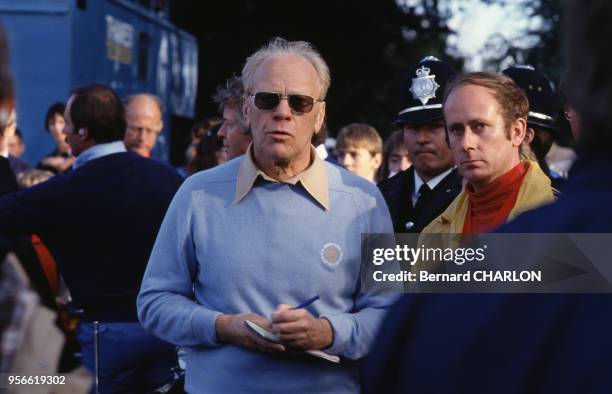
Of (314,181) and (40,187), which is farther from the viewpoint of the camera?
(40,187)

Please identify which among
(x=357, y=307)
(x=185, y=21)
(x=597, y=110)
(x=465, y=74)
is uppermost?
(x=185, y=21)

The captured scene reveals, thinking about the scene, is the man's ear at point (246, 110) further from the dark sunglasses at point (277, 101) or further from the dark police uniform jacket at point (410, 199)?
the dark police uniform jacket at point (410, 199)

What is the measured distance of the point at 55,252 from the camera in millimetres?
5730

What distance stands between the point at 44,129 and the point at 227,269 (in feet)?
27.1

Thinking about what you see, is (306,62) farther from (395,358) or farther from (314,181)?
(395,358)

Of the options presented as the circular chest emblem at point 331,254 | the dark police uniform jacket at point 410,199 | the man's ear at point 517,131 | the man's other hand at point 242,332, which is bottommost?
the man's other hand at point 242,332

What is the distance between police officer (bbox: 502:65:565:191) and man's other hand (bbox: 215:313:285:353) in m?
1.67

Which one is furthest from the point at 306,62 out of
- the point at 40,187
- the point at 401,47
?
the point at 401,47

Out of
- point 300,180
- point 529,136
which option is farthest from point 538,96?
point 300,180

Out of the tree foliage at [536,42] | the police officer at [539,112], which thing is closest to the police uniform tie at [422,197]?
the police officer at [539,112]

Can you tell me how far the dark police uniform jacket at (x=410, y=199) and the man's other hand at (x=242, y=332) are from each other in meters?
1.37

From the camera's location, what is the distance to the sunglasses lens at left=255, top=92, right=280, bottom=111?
4090mm

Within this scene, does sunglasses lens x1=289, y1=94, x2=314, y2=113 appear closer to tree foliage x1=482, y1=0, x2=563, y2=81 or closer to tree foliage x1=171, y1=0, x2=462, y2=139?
tree foliage x1=482, y1=0, x2=563, y2=81

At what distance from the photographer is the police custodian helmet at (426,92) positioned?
5.19 metres
